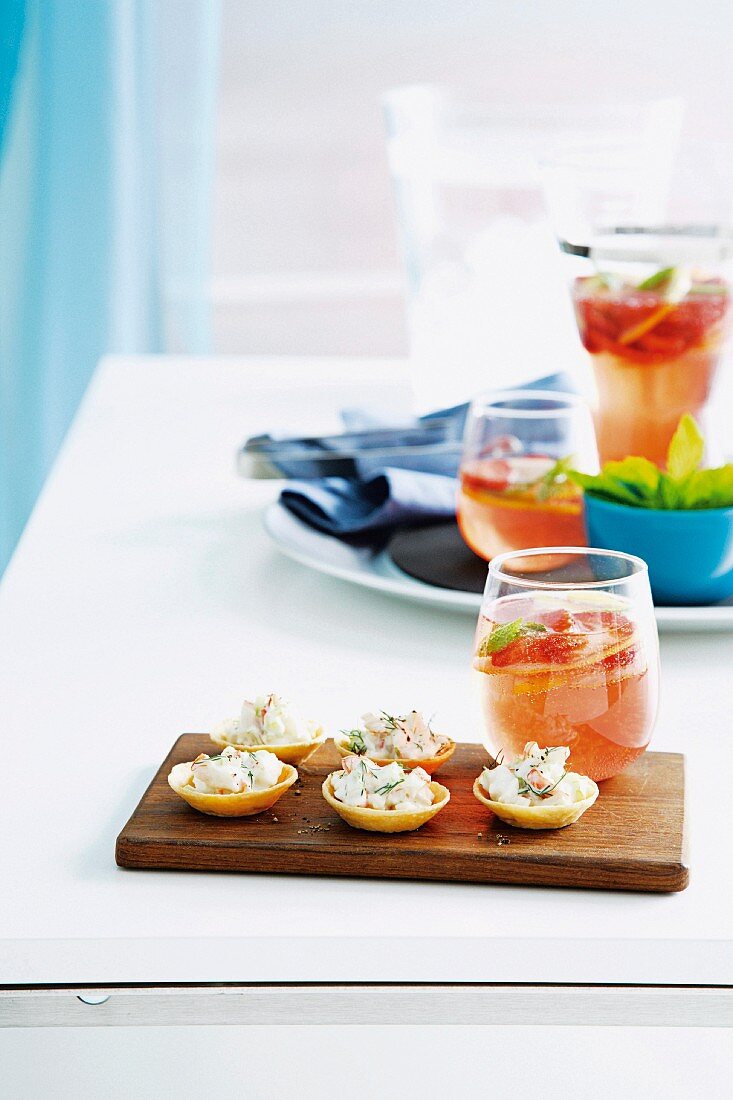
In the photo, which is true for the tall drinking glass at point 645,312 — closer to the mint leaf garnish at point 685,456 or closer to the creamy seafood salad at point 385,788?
the mint leaf garnish at point 685,456

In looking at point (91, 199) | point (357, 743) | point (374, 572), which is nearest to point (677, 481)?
point (374, 572)

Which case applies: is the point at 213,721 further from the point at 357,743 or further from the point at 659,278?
the point at 659,278

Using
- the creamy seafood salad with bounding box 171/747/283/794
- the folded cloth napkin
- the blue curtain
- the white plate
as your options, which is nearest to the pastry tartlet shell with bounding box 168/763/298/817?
the creamy seafood salad with bounding box 171/747/283/794

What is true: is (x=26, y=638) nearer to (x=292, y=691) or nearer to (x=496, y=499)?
(x=292, y=691)

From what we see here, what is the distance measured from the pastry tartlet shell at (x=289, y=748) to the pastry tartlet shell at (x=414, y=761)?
→ 1 centimetres

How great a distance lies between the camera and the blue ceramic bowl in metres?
0.84

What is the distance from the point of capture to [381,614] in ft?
3.01

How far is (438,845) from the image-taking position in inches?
21.4

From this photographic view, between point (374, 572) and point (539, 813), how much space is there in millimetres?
447

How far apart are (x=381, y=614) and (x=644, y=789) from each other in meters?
0.34

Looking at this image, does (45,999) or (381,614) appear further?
(381,614)

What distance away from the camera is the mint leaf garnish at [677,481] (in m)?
0.84

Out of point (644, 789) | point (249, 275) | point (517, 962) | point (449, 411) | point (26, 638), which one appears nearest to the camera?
point (517, 962)

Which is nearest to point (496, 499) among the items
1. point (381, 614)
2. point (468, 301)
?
point (381, 614)
